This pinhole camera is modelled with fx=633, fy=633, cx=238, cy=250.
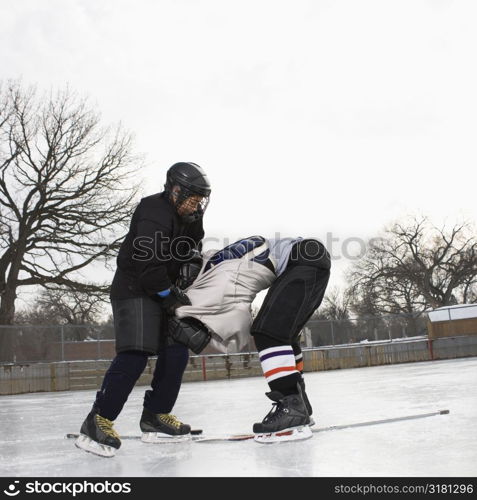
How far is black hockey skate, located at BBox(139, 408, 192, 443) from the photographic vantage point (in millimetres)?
3577

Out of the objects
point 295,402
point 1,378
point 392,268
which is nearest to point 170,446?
point 295,402

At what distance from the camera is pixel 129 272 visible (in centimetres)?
342

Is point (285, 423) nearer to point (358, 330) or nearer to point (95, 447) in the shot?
point (95, 447)

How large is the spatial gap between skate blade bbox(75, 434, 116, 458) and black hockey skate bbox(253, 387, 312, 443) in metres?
0.74

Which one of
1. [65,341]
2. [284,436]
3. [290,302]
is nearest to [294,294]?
[290,302]

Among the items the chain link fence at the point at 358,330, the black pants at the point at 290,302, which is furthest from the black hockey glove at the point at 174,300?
the chain link fence at the point at 358,330

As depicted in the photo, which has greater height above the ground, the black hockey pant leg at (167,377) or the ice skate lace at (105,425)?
the black hockey pant leg at (167,377)

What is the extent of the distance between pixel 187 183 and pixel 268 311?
2.63 feet

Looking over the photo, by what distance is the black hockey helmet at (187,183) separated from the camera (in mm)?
3359

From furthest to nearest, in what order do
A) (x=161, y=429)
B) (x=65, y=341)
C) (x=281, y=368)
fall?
(x=65, y=341), (x=161, y=429), (x=281, y=368)

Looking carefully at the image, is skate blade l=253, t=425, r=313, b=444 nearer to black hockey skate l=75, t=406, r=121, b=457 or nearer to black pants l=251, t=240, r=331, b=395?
black pants l=251, t=240, r=331, b=395

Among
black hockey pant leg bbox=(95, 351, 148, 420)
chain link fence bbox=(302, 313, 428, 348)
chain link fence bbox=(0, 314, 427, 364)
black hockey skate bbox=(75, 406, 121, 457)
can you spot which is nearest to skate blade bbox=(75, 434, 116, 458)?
black hockey skate bbox=(75, 406, 121, 457)

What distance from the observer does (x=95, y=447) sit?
3123 mm

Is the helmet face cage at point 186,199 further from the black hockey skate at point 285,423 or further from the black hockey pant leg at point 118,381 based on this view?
the black hockey skate at point 285,423
